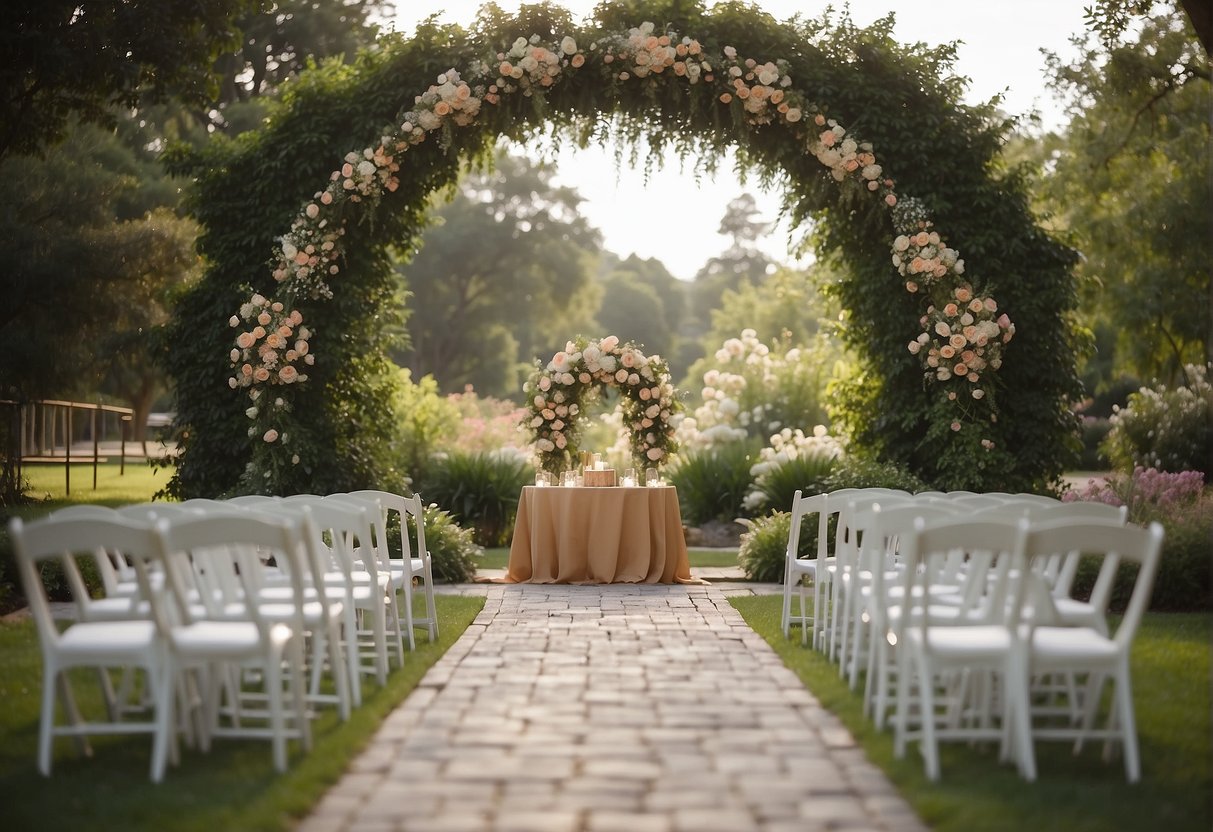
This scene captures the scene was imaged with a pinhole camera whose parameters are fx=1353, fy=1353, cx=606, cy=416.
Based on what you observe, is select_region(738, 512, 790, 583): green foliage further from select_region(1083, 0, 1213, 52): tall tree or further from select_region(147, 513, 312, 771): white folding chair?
select_region(147, 513, 312, 771): white folding chair

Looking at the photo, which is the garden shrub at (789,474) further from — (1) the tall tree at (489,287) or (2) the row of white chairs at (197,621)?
(1) the tall tree at (489,287)

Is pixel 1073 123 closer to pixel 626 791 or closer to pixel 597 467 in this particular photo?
pixel 597 467

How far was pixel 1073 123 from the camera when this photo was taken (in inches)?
808

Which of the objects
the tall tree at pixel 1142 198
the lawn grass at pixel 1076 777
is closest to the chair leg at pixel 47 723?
the lawn grass at pixel 1076 777

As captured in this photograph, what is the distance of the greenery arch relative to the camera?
12.0 meters

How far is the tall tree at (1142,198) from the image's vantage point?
19047 millimetres

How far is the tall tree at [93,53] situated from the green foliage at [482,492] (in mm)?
5006

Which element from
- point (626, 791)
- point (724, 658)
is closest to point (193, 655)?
point (626, 791)

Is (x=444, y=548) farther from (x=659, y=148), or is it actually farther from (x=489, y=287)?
(x=489, y=287)

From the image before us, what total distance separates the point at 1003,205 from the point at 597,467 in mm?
4413

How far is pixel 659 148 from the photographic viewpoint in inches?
496

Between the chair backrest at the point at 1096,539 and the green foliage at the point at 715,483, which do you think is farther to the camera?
the green foliage at the point at 715,483

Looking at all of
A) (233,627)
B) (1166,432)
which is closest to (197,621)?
(233,627)

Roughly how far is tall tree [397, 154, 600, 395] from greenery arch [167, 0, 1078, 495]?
97.7ft
